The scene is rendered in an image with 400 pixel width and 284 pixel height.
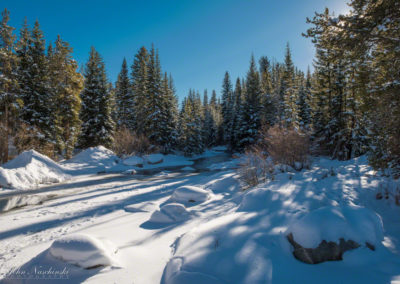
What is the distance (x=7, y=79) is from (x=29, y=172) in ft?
27.9

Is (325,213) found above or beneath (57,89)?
beneath

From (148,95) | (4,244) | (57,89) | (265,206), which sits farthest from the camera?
(148,95)

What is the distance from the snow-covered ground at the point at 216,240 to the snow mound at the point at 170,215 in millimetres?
25

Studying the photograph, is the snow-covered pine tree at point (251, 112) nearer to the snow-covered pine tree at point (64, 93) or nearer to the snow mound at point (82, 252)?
the snow-covered pine tree at point (64, 93)

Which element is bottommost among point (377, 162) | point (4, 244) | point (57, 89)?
point (4, 244)

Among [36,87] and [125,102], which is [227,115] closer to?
[125,102]

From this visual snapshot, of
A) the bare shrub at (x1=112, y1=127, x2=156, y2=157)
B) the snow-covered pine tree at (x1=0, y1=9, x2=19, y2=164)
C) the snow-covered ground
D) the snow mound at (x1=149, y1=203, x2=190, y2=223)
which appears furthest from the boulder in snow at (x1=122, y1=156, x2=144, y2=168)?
the snow mound at (x1=149, y1=203, x2=190, y2=223)

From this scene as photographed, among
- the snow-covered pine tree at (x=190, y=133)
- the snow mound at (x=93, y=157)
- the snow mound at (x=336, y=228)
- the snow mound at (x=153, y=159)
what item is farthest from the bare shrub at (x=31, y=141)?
the snow mound at (x=336, y=228)

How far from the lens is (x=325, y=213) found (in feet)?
10.2

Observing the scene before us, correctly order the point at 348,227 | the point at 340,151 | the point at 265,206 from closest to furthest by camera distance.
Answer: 1. the point at 348,227
2. the point at 265,206
3. the point at 340,151

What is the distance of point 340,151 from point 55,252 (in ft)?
64.3

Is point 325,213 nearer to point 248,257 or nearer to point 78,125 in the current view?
point 248,257

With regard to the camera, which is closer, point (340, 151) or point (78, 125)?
point (340, 151)

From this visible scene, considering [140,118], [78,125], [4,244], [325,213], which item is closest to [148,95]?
[140,118]
